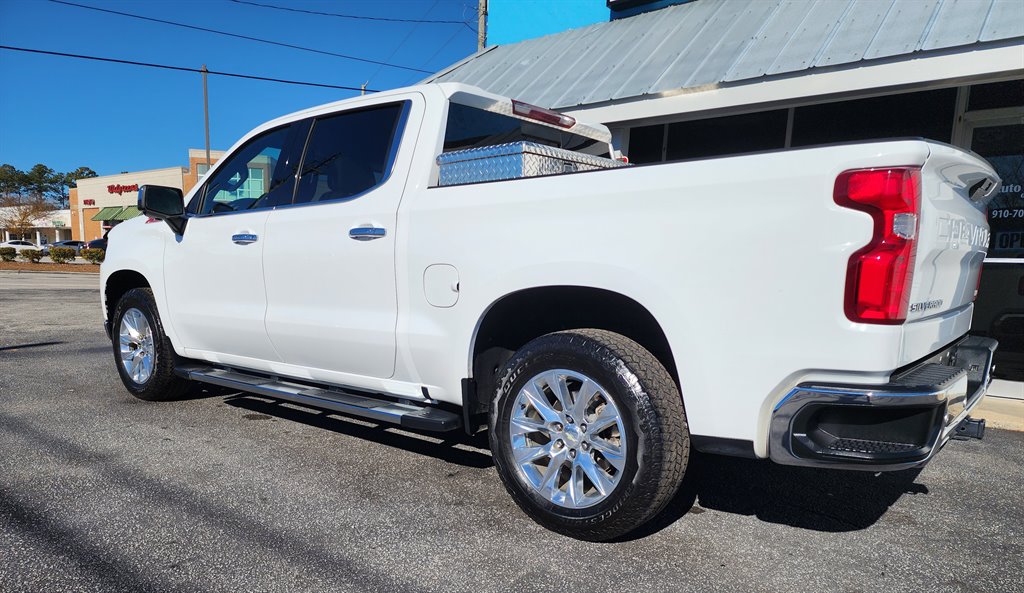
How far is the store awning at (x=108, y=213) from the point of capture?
5931 centimetres

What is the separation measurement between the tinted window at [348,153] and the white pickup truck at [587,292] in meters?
0.01

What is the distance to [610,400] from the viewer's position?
8.18 feet

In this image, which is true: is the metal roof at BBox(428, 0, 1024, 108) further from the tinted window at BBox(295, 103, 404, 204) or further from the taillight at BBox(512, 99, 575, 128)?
the tinted window at BBox(295, 103, 404, 204)

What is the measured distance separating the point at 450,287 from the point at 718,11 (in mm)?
6931

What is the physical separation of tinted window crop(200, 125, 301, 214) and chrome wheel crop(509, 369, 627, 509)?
205 cm

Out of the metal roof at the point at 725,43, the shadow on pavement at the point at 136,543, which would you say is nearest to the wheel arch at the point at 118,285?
the shadow on pavement at the point at 136,543

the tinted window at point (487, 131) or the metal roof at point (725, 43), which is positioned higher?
the metal roof at point (725, 43)

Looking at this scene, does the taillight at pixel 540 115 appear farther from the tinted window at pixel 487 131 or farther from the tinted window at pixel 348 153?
the tinted window at pixel 348 153

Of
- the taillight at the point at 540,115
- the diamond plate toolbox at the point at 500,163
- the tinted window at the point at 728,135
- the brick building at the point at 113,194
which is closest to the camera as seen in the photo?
the diamond plate toolbox at the point at 500,163

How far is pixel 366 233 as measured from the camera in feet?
10.6

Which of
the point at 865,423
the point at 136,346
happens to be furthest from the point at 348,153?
the point at 865,423

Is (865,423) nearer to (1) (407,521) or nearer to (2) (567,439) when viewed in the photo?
(2) (567,439)

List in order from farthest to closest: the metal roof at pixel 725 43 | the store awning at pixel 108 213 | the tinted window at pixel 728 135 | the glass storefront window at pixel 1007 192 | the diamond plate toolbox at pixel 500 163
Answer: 1. the store awning at pixel 108 213
2. the tinted window at pixel 728 135
3. the glass storefront window at pixel 1007 192
4. the metal roof at pixel 725 43
5. the diamond plate toolbox at pixel 500 163

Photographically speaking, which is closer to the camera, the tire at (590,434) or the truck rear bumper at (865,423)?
the truck rear bumper at (865,423)
